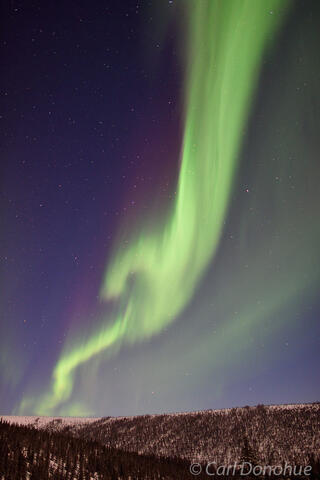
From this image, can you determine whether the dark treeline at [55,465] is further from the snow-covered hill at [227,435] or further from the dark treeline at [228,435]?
the snow-covered hill at [227,435]

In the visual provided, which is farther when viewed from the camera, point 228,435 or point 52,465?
point 228,435

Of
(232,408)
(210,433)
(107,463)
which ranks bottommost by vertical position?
(107,463)

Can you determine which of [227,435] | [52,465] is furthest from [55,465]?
[227,435]

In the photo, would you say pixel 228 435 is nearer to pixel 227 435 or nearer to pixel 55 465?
pixel 227 435

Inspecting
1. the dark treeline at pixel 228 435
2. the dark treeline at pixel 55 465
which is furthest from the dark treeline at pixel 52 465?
the dark treeline at pixel 228 435

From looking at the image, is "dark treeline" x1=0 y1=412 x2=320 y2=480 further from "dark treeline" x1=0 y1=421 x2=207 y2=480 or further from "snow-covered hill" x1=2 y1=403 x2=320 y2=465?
"snow-covered hill" x1=2 y1=403 x2=320 y2=465

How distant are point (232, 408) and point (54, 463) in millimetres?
97297

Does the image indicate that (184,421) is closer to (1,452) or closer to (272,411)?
(272,411)

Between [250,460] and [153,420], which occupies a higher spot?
[153,420]

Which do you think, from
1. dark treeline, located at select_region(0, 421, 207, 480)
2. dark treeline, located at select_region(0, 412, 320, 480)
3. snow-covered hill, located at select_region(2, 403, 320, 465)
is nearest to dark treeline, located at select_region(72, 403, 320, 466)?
snow-covered hill, located at select_region(2, 403, 320, 465)

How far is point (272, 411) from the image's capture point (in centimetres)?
10331

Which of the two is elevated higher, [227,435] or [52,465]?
[227,435]

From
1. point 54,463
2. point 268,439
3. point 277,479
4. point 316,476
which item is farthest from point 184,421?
point 54,463

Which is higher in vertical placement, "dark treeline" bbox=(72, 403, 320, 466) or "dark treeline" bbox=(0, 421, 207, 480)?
"dark treeline" bbox=(72, 403, 320, 466)
